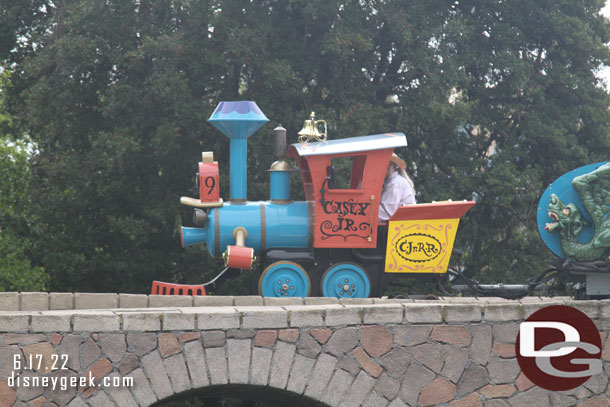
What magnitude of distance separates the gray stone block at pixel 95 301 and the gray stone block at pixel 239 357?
2.28m

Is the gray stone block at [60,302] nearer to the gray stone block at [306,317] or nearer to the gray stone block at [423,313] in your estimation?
the gray stone block at [306,317]

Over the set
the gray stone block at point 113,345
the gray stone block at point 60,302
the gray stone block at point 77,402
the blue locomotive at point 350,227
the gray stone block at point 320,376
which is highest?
the blue locomotive at point 350,227

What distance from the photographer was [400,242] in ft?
33.5

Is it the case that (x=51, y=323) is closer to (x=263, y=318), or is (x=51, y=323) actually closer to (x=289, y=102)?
(x=263, y=318)

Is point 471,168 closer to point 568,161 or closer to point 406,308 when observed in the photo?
point 568,161

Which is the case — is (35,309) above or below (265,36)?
below

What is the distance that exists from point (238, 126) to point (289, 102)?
6420 mm

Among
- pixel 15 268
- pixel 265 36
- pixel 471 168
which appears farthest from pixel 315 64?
pixel 15 268

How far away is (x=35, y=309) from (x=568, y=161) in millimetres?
11307

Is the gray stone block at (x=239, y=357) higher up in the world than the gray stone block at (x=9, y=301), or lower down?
lower down

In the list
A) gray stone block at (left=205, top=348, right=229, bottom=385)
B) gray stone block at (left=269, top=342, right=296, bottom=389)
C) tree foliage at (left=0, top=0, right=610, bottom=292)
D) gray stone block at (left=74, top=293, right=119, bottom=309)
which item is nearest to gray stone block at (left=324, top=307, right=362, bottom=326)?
gray stone block at (left=269, top=342, right=296, bottom=389)

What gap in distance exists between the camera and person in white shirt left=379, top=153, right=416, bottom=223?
10445 mm

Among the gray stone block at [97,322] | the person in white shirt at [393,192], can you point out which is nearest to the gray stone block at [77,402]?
the gray stone block at [97,322]

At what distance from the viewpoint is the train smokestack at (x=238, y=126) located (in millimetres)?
10391
